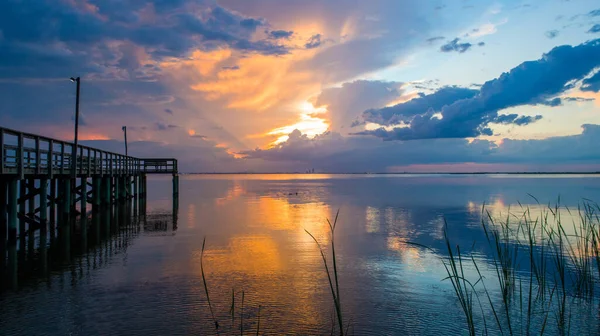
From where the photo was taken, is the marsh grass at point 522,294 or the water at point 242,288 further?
the water at point 242,288

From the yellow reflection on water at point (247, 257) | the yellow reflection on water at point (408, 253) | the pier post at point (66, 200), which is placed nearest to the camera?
the yellow reflection on water at point (247, 257)

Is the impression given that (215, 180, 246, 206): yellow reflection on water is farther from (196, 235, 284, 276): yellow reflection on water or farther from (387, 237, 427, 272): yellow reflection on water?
(387, 237, 427, 272): yellow reflection on water

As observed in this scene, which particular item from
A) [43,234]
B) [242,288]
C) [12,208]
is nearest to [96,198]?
[43,234]

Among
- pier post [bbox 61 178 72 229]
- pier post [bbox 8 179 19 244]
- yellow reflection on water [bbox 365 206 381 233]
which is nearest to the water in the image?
yellow reflection on water [bbox 365 206 381 233]

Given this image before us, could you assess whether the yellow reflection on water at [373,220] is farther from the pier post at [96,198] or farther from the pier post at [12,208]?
the pier post at [96,198]

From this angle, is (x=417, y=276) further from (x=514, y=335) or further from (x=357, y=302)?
(x=514, y=335)

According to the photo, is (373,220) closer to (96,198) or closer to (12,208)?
(12,208)

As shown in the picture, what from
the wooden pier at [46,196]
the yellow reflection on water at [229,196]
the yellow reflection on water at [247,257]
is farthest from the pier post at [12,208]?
the yellow reflection on water at [229,196]

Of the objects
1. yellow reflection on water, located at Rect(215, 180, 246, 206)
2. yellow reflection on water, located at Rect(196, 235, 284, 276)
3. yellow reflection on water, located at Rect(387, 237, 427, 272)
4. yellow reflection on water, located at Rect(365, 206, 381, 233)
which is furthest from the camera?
yellow reflection on water, located at Rect(215, 180, 246, 206)

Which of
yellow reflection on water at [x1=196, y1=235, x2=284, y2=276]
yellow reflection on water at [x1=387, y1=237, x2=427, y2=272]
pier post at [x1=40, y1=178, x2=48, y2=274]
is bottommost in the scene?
yellow reflection on water at [x1=387, y1=237, x2=427, y2=272]

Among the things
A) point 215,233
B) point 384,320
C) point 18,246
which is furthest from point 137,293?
point 215,233

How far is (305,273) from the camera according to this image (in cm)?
1235

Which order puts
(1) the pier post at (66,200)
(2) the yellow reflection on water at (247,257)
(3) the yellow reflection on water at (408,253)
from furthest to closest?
(1) the pier post at (66,200), (3) the yellow reflection on water at (408,253), (2) the yellow reflection on water at (247,257)

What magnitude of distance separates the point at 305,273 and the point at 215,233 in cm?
944
